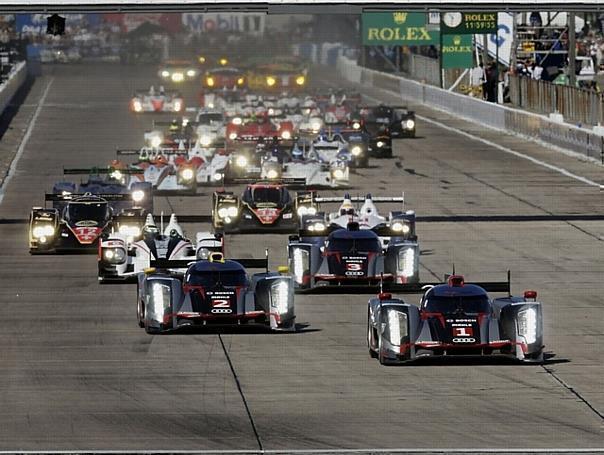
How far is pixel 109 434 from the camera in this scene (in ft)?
76.4

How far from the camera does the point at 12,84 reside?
113 metres

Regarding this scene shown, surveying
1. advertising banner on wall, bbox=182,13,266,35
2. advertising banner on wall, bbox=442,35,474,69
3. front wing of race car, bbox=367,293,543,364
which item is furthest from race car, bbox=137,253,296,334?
advertising banner on wall, bbox=182,13,266,35

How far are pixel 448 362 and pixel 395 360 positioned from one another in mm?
804

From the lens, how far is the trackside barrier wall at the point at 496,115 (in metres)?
68.6

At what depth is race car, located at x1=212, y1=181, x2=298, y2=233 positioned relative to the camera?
152ft

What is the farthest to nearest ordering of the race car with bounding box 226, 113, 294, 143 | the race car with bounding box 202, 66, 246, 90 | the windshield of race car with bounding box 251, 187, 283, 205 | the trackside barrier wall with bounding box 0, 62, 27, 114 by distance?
the race car with bounding box 202, 66, 246, 90, the trackside barrier wall with bounding box 0, 62, 27, 114, the race car with bounding box 226, 113, 294, 143, the windshield of race car with bounding box 251, 187, 283, 205

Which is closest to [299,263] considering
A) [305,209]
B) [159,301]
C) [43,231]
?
[159,301]

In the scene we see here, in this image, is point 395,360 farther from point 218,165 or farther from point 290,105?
point 290,105

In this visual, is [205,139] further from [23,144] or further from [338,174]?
[23,144]

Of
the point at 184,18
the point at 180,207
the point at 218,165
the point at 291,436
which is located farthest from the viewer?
the point at 184,18

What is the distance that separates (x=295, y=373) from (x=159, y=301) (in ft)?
12.6

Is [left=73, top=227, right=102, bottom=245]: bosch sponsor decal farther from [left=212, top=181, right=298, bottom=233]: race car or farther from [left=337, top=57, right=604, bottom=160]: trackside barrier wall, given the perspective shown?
[left=337, top=57, right=604, bottom=160]: trackside barrier wall

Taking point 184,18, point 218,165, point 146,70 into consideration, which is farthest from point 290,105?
point 184,18

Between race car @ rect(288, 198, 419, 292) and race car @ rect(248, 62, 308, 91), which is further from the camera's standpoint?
race car @ rect(248, 62, 308, 91)
